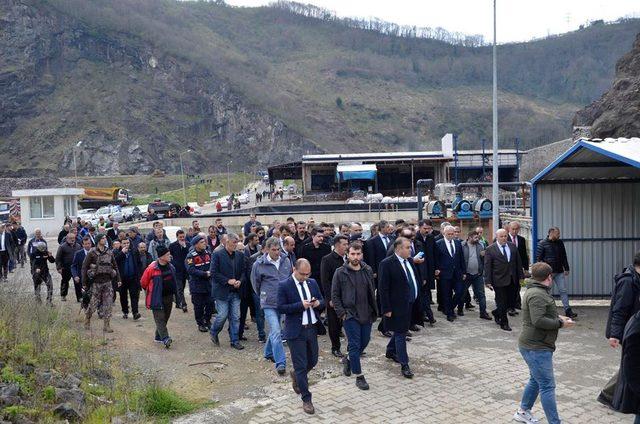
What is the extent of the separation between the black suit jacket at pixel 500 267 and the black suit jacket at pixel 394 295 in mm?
3037

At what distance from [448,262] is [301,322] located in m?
4.84

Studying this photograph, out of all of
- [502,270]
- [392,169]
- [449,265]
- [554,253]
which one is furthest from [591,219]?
[392,169]

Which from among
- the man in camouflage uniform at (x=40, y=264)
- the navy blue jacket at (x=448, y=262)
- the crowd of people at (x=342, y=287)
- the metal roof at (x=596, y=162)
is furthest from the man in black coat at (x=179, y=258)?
the metal roof at (x=596, y=162)

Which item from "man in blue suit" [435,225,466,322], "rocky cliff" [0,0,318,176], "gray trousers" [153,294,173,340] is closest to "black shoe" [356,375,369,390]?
"gray trousers" [153,294,173,340]

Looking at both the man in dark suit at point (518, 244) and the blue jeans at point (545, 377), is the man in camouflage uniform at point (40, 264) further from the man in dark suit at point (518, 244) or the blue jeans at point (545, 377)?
the blue jeans at point (545, 377)

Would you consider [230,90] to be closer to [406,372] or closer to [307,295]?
[406,372]

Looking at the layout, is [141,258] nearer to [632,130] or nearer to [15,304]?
[15,304]

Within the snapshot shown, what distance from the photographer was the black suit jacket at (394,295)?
274 inches

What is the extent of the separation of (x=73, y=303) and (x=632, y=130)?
69.4 ft

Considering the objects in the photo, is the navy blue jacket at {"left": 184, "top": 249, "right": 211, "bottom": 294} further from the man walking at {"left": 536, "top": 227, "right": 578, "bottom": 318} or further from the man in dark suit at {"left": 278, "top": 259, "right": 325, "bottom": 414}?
the man walking at {"left": 536, "top": 227, "right": 578, "bottom": 318}

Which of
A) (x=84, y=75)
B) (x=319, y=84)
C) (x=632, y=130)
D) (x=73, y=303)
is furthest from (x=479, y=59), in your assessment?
(x=73, y=303)

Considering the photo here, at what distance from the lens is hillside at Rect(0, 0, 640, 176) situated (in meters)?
88.7

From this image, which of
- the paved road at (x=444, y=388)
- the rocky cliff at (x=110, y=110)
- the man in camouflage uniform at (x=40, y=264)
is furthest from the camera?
the rocky cliff at (x=110, y=110)

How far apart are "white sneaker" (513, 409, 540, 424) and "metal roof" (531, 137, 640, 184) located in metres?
4.25
